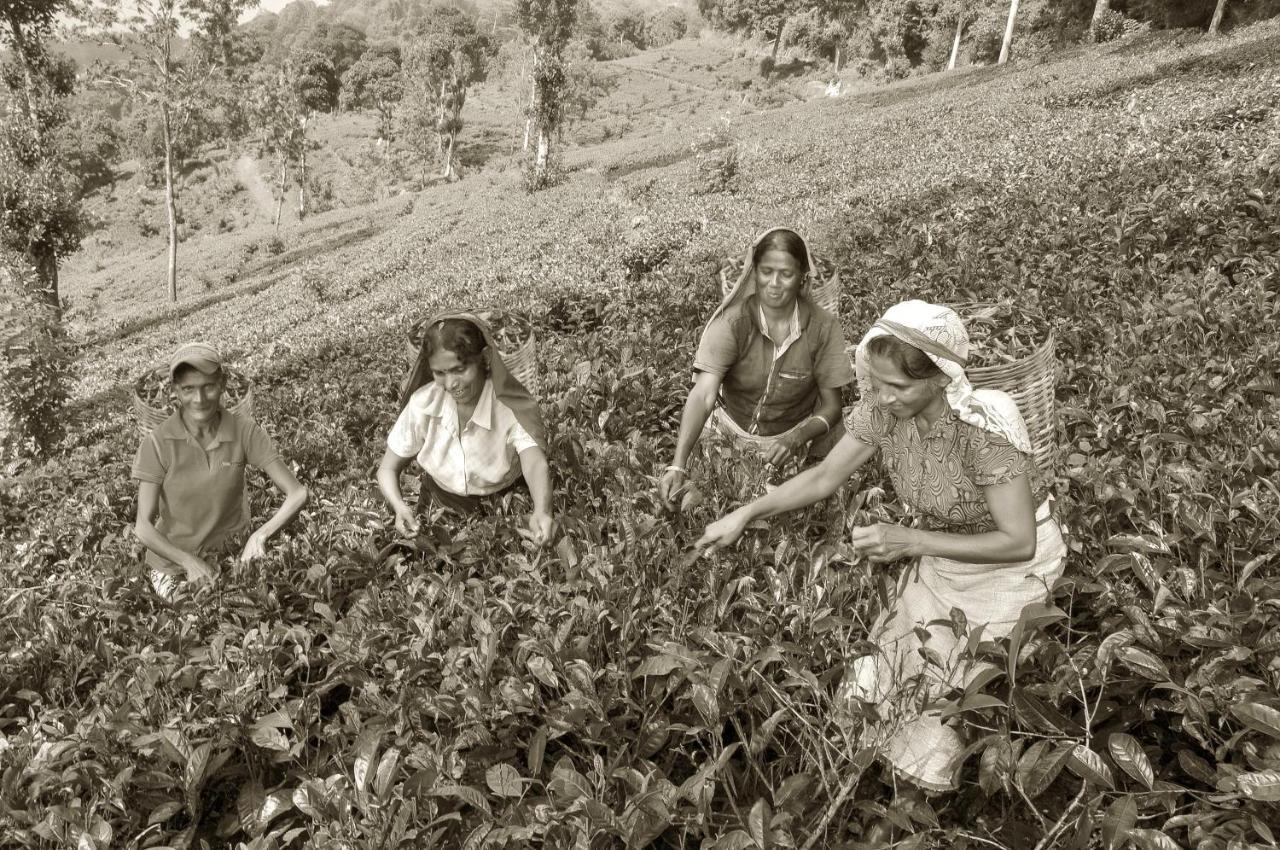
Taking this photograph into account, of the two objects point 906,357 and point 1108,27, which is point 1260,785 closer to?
point 906,357

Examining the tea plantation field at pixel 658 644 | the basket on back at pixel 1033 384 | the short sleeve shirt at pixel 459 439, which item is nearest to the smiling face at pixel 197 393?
the tea plantation field at pixel 658 644

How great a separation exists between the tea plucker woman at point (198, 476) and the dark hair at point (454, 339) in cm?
99

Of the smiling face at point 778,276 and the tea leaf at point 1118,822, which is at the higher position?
the smiling face at point 778,276

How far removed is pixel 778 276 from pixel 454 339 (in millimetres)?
1458

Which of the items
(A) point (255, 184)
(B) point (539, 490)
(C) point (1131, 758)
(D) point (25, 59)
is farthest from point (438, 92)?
(C) point (1131, 758)

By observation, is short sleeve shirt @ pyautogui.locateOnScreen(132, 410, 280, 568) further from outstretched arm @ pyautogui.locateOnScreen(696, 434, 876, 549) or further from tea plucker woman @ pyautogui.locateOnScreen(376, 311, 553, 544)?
outstretched arm @ pyautogui.locateOnScreen(696, 434, 876, 549)

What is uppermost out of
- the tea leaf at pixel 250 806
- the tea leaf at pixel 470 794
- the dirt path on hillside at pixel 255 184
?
the tea leaf at pixel 470 794

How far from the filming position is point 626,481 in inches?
143

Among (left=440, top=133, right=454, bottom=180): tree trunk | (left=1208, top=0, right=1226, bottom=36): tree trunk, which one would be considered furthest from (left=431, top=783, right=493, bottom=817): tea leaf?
(left=440, top=133, right=454, bottom=180): tree trunk

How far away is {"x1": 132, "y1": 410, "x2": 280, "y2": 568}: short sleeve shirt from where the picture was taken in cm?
390

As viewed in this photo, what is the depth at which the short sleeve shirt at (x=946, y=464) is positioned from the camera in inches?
94.0

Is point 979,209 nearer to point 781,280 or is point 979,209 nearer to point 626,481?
point 781,280

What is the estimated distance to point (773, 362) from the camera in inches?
160

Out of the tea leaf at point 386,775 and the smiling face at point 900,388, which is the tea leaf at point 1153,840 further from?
the tea leaf at point 386,775
